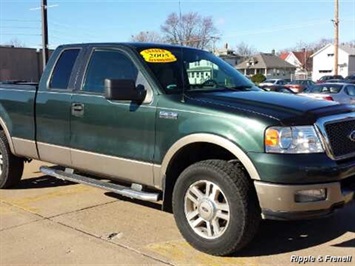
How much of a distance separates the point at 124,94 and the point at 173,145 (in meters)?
0.70

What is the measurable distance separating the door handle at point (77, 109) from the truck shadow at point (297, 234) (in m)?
2.32

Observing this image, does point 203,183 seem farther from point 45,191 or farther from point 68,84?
point 45,191

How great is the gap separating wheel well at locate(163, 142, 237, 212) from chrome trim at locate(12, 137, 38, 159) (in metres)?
2.25

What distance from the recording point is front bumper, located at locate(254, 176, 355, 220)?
13.0ft

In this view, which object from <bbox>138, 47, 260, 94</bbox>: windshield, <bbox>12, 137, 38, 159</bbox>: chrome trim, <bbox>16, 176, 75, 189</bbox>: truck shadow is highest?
<bbox>138, 47, 260, 94</bbox>: windshield

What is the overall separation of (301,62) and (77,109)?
115 metres

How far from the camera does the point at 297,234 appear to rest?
4.97 meters

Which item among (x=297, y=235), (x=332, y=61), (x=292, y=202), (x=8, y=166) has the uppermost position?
(x=332, y=61)

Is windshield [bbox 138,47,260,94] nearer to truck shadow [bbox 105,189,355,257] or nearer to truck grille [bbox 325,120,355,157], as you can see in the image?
truck grille [bbox 325,120,355,157]

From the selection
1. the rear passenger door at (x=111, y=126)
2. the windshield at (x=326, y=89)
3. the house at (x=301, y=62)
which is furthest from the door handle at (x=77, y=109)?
the house at (x=301, y=62)

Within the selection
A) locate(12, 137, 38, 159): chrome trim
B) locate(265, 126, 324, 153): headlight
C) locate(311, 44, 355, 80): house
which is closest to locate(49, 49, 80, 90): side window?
locate(12, 137, 38, 159): chrome trim

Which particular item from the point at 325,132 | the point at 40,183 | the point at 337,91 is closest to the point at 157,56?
the point at 325,132

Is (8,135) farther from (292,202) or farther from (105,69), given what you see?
(292,202)

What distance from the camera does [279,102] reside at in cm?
450
